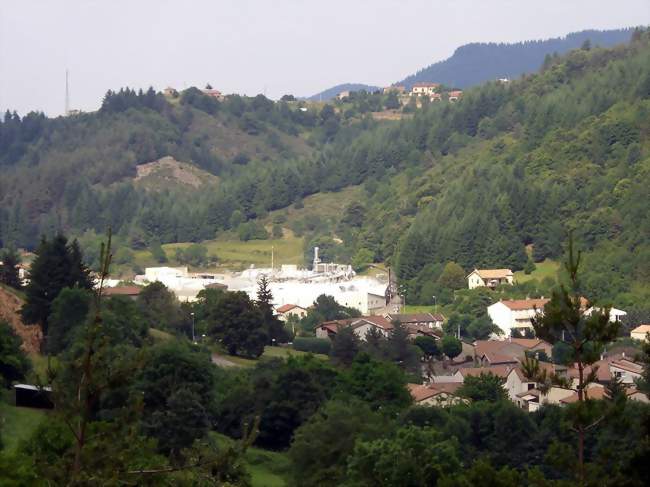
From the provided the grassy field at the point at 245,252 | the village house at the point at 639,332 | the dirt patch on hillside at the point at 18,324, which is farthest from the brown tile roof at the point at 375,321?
the grassy field at the point at 245,252

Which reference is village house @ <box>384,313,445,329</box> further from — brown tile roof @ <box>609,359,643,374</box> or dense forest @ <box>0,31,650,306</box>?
brown tile roof @ <box>609,359,643,374</box>

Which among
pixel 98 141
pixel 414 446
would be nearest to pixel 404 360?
pixel 414 446

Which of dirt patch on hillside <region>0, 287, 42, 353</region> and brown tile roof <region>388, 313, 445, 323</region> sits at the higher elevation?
dirt patch on hillside <region>0, 287, 42, 353</region>

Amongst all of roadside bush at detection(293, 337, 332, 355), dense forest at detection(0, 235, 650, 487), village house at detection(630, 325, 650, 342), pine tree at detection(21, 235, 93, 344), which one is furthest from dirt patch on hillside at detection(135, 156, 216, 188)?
pine tree at detection(21, 235, 93, 344)

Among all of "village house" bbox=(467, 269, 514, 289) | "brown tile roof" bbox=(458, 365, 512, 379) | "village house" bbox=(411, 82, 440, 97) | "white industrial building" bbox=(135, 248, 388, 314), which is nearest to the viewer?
"brown tile roof" bbox=(458, 365, 512, 379)

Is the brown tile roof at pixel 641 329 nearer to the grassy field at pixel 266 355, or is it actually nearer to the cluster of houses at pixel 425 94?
the grassy field at pixel 266 355

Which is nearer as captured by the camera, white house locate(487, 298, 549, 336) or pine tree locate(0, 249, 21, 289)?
pine tree locate(0, 249, 21, 289)
